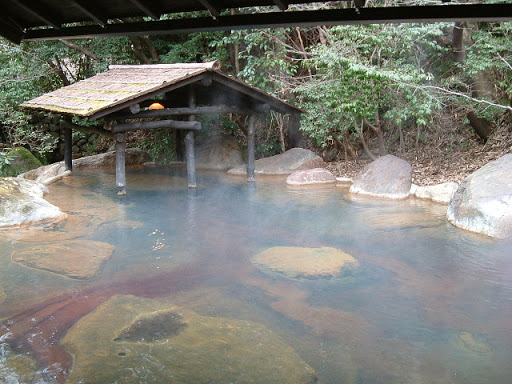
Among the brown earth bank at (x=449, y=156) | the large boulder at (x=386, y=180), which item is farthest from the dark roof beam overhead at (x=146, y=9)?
the brown earth bank at (x=449, y=156)

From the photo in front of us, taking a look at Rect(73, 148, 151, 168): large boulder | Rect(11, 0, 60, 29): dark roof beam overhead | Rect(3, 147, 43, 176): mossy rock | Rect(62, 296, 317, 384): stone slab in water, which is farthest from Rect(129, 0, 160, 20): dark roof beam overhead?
Rect(3, 147, 43, 176): mossy rock

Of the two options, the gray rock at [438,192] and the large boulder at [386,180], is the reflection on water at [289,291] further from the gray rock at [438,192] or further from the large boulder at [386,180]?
the large boulder at [386,180]

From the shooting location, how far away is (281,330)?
4301mm

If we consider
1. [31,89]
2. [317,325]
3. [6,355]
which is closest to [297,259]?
[317,325]

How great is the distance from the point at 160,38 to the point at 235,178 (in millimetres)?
6231

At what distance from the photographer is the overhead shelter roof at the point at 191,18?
318 centimetres

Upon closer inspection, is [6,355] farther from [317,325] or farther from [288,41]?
[288,41]

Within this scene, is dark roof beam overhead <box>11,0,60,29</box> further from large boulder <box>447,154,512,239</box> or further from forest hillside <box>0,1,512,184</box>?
large boulder <box>447,154,512,239</box>

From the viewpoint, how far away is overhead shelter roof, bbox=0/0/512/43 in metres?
3.18

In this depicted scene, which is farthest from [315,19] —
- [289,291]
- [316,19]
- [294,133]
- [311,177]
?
[294,133]

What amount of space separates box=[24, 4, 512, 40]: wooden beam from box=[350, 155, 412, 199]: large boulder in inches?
266

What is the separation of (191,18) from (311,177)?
789cm

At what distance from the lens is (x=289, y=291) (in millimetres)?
5160

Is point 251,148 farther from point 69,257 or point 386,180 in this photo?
point 69,257
